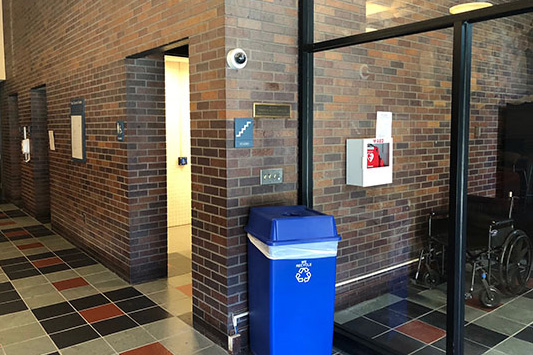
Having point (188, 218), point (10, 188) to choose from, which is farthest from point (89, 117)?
point (10, 188)

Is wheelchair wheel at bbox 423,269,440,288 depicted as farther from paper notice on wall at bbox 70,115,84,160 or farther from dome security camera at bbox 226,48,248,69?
paper notice on wall at bbox 70,115,84,160

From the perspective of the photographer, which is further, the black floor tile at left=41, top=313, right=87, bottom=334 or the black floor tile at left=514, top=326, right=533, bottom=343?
the black floor tile at left=41, top=313, right=87, bottom=334

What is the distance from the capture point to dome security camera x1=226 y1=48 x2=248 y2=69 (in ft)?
10.5

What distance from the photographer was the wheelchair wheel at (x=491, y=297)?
341 cm

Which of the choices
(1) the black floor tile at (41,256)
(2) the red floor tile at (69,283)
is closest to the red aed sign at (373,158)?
(2) the red floor tile at (69,283)

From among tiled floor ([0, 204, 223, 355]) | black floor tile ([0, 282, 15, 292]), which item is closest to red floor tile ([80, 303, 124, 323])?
tiled floor ([0, 204, 223, 355])

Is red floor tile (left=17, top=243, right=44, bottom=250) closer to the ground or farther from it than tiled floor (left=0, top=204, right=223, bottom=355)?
farther from it

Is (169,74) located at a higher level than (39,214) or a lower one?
higher

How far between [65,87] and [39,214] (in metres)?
3.13

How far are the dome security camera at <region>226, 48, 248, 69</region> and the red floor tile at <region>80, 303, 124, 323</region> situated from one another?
7.86 feet

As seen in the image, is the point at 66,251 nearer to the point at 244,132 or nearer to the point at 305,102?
the point at 244,132

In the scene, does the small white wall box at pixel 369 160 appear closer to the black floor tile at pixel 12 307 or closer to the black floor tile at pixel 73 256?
the black floor tile at pixel 12 307

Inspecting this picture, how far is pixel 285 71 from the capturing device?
3557 mm

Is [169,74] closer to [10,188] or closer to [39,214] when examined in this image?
[39,214]
